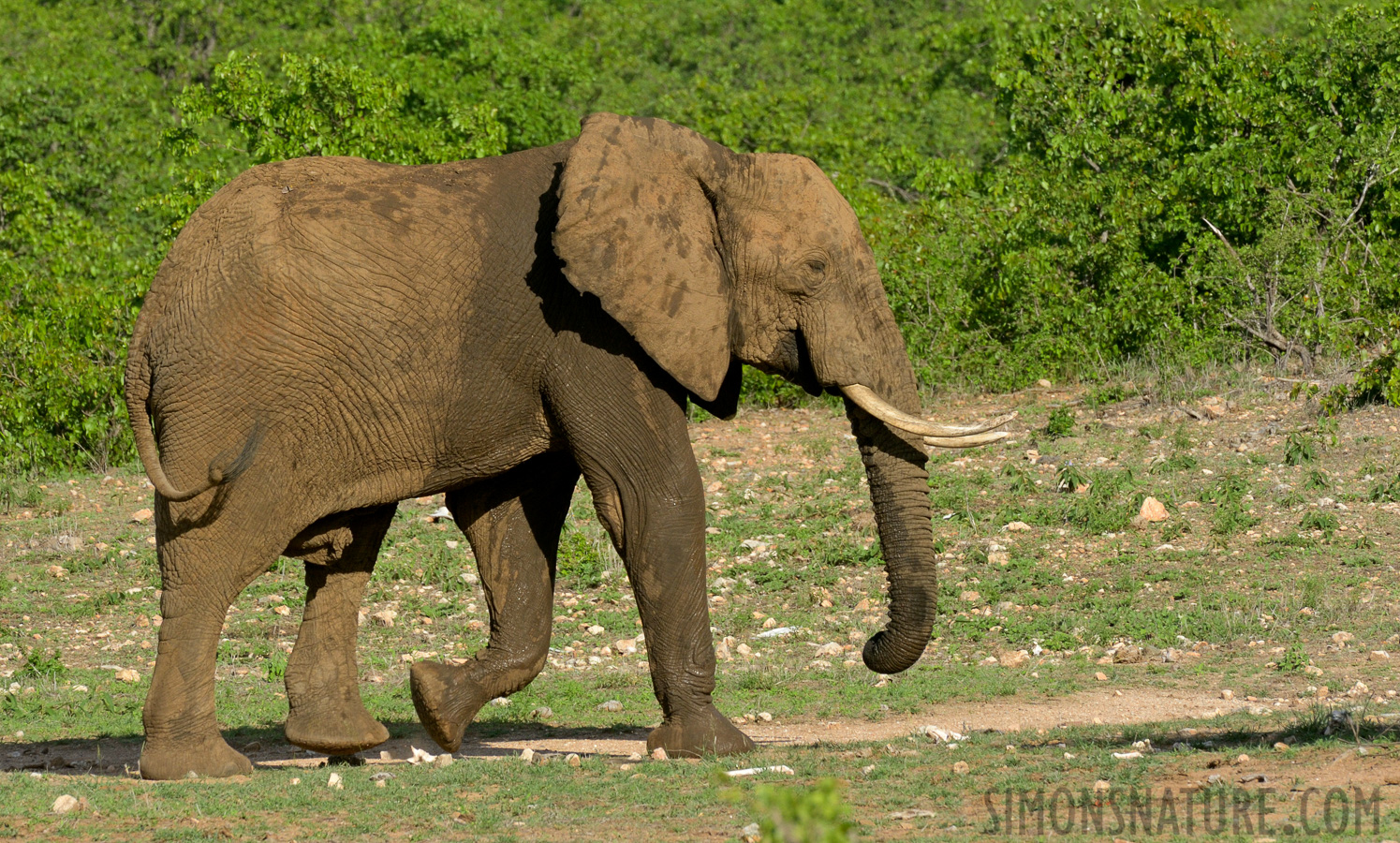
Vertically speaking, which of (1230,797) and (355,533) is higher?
(355,533)

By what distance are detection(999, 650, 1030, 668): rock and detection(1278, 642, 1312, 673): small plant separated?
1379mm

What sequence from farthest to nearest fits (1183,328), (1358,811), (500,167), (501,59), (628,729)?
(501,59) < (1183,328) < (628,729) < (500,167) < (1358,811)

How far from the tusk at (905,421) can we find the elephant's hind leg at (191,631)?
8.33ft

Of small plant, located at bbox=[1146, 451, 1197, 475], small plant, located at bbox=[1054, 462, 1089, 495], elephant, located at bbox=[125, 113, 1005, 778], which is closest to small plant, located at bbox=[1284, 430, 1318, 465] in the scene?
small plant, located at bbox=[1146, 451, 1197, 475]

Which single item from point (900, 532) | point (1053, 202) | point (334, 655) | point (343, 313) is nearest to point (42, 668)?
point (334, 655)

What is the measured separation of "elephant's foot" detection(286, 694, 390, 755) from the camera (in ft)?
26.8

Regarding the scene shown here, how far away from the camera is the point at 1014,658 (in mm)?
10086

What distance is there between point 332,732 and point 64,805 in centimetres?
174

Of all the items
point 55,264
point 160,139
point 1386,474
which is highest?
point 160,139

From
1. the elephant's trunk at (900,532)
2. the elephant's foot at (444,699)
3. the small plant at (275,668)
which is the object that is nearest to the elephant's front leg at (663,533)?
the elephant's trunk at (900,532)

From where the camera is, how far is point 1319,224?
52.6ft

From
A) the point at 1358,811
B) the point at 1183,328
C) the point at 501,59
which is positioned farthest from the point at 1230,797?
the point at 501,59

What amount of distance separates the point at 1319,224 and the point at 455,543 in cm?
854

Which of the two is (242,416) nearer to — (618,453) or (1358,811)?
(618,453)
